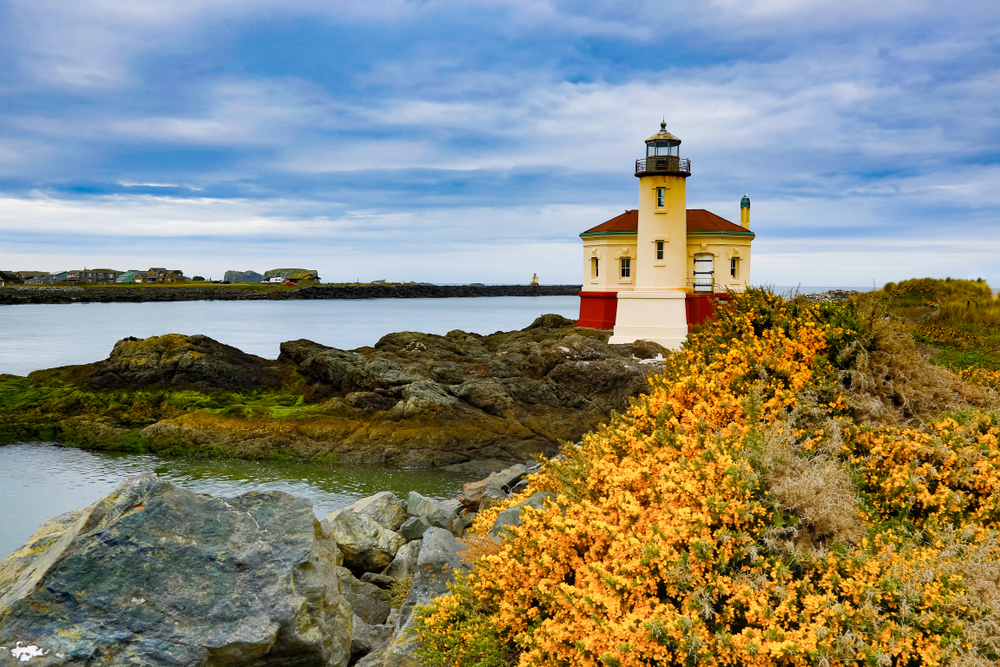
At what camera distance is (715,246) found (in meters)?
33.6

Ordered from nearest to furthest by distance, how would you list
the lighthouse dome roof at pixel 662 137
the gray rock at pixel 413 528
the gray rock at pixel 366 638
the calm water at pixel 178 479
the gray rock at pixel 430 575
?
the gray rock at pixel 430 575 → the gray rock at pixel 366 638 → the gray rock at pixel 413 528 → the calm water at pixel 178 479 → the lighthouse dome roof at pixel 662 137

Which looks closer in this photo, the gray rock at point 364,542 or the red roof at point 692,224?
the gray rock at point 364,542

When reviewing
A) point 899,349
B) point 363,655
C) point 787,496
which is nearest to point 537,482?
point 363,655

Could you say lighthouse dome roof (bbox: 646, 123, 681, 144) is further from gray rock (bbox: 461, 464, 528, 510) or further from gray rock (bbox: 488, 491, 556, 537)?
gray rock (bbox: 488, 491, 556, 537)

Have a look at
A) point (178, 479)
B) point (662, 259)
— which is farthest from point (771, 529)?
point (662, 259)

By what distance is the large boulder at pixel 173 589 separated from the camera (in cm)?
526

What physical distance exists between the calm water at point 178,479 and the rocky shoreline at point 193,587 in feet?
33.3

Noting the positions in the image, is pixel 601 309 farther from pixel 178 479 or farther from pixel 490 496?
pixel 490 496

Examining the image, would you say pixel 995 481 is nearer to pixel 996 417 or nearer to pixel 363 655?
pixel 996 417

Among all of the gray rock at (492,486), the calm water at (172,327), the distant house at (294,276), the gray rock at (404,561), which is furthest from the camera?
the distant house at (294,276)

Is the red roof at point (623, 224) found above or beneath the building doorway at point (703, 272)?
above

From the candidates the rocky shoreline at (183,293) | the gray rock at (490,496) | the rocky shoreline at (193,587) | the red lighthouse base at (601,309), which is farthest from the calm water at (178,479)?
the rocky shoreline at (183,293)

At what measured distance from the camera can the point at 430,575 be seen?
6992 millimetres

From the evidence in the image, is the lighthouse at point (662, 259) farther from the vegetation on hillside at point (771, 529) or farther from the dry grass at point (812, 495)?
the dry grass at point (812, 495)
